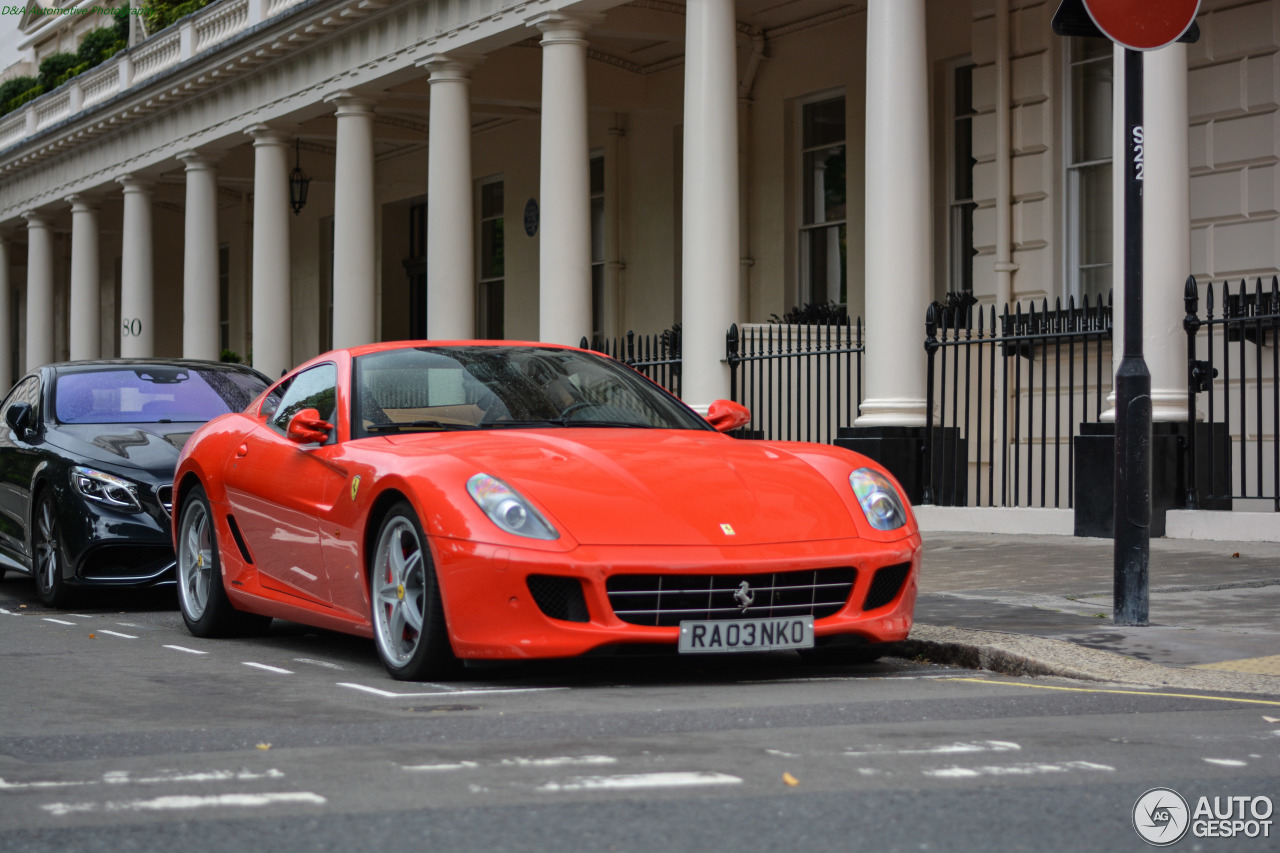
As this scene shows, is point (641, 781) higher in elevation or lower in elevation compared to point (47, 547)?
lower

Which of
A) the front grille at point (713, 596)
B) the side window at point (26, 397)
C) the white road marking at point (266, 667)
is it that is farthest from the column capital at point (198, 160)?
the front grille at point (713, 596)

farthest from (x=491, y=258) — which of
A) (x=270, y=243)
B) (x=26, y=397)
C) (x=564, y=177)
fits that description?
(x=26, y=397)

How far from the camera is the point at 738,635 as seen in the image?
6.09 m

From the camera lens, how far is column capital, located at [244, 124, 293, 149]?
83.4 ft

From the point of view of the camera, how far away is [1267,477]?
1412 cm

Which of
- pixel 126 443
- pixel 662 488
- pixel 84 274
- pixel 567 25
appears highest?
pixel 567 25

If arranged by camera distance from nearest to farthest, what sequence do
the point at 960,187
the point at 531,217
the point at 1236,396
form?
the point at 1236,396 → the point at 960,187 → the point at 531,217

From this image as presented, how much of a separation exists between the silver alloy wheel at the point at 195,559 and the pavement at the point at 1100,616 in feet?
11.4

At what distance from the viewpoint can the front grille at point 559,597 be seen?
600 centimetres

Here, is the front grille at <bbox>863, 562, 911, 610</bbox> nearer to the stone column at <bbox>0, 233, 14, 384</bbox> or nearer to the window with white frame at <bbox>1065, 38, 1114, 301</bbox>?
the window with white frame at <bbox>1065, 38, 1114, 301</bbox>

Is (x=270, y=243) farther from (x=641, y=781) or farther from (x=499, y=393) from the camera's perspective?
(x=641, y=781)

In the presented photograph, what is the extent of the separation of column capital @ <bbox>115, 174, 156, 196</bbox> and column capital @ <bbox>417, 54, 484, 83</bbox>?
10.9m

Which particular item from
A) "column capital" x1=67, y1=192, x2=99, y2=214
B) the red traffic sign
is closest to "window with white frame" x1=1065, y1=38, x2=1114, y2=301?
the red traffic sign

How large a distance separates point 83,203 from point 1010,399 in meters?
21.8
